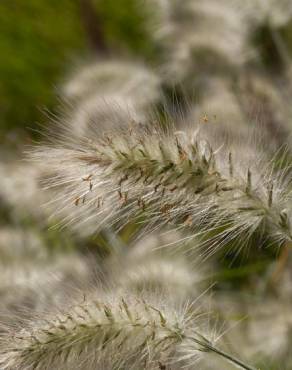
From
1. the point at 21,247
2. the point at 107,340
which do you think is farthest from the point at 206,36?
the point at 107,340

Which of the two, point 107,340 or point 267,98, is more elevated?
point 267,98

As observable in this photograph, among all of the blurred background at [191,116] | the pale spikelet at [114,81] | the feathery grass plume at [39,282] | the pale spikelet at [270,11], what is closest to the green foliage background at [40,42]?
the blurred background at [191,116]

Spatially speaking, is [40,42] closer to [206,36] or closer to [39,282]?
[206,36]

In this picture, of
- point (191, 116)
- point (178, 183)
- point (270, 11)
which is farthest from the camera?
point (270, 11)

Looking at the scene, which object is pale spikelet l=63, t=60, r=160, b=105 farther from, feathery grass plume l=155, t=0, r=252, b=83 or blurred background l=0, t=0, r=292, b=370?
feathery grass plume l=155, t=0, r=252, b=83

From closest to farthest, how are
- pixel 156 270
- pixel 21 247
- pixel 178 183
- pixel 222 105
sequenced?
1. pixel 178 183
2. pixel 156 270
3. pixel 21 247
4. pixel 222 105
